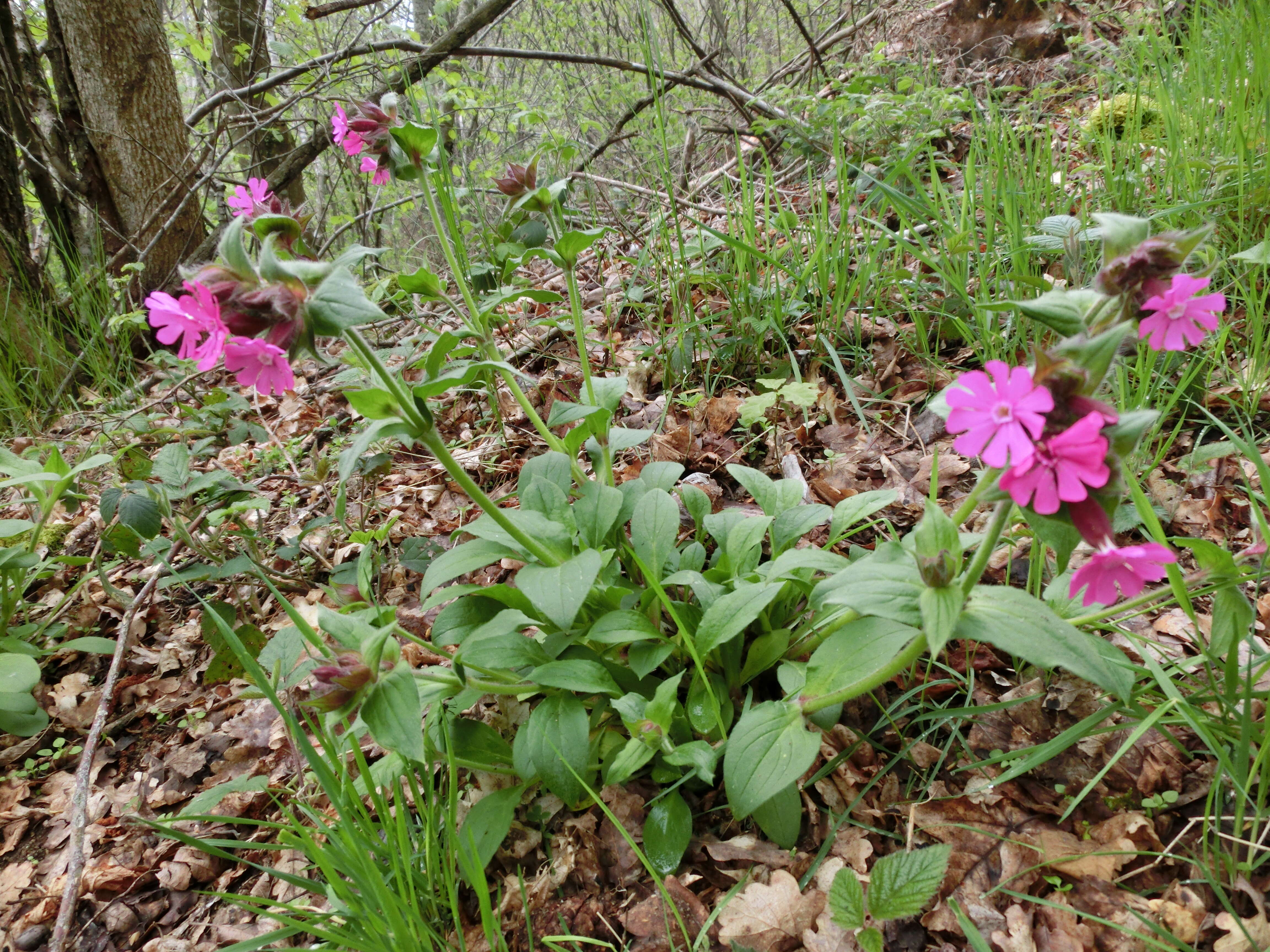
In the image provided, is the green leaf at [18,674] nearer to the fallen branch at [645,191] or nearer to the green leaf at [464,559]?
the green leaf at [464,559]

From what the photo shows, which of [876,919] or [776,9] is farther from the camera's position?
[776,9]

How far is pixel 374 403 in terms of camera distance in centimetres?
130

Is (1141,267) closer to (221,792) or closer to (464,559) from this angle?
(464,559)

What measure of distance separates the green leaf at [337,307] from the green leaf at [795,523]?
0.99 m

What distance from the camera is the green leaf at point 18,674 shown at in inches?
66.0

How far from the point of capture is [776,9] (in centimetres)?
771

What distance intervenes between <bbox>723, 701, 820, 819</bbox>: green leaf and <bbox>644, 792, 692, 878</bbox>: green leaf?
0.16 meters

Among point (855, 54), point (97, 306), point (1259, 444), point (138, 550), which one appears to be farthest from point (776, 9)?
point (138, 550)

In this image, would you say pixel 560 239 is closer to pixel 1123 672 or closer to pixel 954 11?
pixel 1123 672

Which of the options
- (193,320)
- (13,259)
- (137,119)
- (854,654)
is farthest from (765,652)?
(137,119)

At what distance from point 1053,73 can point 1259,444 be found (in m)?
3.91

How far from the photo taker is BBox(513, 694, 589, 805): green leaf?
4.30ft

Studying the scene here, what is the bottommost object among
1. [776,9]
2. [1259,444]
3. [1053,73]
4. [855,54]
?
[1259,444]

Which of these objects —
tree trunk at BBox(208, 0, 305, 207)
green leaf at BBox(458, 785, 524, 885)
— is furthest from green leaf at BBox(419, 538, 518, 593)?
tree trunk at BBox(208, 0, 305, 207)
